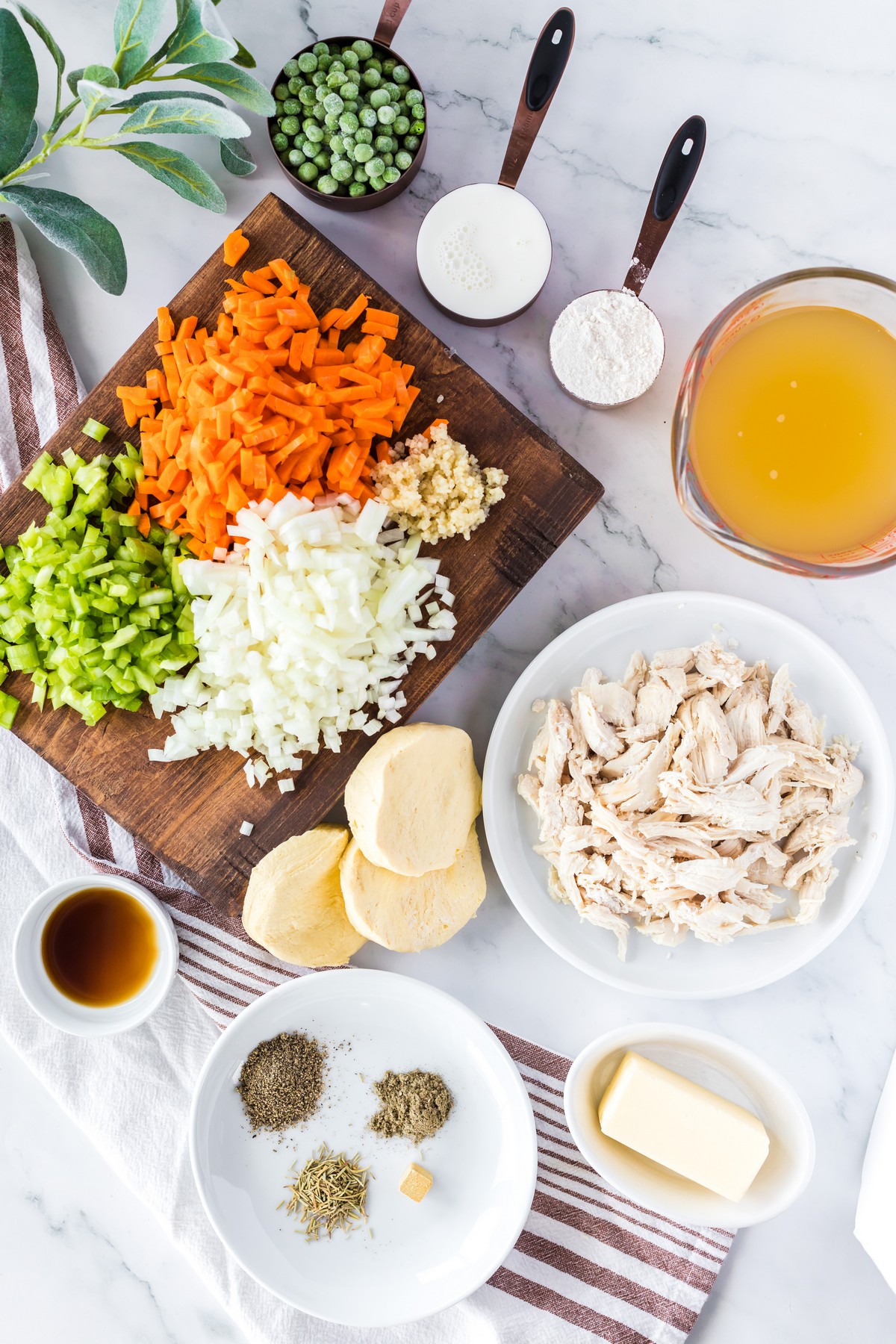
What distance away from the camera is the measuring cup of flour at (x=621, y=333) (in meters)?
1.68

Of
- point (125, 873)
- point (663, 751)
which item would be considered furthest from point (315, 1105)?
point (663, 751)

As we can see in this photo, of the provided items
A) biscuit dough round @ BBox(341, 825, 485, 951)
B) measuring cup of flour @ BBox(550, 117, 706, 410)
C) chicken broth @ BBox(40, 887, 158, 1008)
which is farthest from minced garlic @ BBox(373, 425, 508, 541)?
chicken broth @ BBox(40, 887, 158, 1008)

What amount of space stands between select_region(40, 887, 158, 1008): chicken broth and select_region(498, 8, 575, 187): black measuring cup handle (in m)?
1.74

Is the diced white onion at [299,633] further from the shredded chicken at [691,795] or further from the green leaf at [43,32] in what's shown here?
the green leaf at [43,32]

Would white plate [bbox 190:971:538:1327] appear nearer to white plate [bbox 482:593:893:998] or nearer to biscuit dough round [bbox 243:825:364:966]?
biscuit dough round [bbox 243:825:364:966]

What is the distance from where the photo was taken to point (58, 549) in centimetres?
161

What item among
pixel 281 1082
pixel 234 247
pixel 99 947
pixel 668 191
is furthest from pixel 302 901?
pixel 668 191

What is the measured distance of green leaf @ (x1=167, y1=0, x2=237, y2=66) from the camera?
1321mm

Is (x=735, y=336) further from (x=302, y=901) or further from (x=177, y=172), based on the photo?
(x=302, y=901)

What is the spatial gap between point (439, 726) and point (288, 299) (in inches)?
33.2

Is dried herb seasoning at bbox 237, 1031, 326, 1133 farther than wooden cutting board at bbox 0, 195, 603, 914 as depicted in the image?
Yes

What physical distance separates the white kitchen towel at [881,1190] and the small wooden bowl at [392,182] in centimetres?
213

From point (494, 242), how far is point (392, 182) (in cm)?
22

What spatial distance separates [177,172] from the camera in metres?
1.56
